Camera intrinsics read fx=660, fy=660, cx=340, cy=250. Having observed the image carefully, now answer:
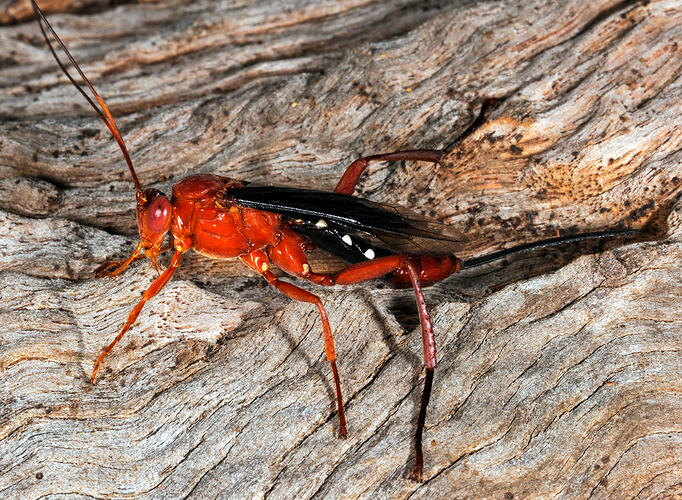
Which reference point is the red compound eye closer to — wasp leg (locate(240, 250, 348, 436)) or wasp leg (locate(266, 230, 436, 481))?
wasp leg (locate(240, 250, 348, 436))

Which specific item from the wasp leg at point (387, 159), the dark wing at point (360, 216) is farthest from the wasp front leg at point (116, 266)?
the wasp leg at point (387, 159)

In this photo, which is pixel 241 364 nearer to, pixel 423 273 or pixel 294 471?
pixel 294 471

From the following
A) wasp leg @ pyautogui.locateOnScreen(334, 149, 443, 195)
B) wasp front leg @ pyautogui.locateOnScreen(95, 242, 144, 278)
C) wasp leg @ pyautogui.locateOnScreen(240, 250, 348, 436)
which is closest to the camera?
wasp leg @ pyautogui.locateOnScreen(240, 250, 348, 436)

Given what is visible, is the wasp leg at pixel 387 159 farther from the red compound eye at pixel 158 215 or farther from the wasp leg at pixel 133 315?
the wasp leg at pixel 133 315

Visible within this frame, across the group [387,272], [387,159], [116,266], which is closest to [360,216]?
[387,272]

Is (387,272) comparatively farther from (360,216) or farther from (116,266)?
(116,266)

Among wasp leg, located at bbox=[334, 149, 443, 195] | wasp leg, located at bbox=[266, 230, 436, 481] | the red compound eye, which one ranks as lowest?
wasp leg, located at bbox=[266, 230, 436, 481]

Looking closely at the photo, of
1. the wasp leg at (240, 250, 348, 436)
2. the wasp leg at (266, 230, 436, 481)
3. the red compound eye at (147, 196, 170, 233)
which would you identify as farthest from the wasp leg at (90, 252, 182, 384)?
the wasp leg at (266, 230, 436, 481)
